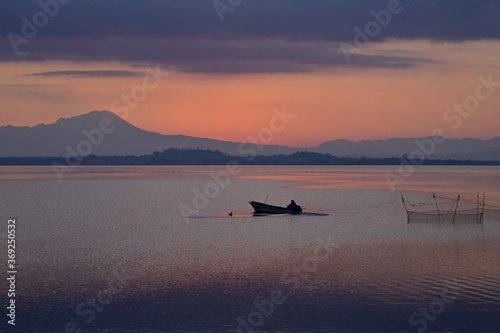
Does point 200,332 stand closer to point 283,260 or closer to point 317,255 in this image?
point 283,260

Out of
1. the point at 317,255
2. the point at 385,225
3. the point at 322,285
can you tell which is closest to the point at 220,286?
the point at 322,285

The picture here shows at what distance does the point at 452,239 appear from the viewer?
35.1m

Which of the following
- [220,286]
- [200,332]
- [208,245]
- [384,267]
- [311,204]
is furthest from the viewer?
[311,204]

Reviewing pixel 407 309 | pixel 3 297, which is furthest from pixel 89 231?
pixel 407 309

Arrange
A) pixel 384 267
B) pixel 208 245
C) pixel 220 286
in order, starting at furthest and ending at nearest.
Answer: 1. pixel 208 245
2. pixel 384 267
3. pixel 220 286

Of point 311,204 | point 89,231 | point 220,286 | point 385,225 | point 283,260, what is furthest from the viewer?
point 311,204

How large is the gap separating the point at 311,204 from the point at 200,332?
49.0m

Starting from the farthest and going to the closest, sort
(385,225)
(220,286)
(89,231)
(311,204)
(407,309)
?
(311,204)
(385,225)
(89,231)
(220,286)
(407,309)

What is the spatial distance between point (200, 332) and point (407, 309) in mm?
6988

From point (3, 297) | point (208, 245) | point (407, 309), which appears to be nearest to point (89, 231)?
point (208, 245)

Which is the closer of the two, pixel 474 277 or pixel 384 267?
pixel 474 277

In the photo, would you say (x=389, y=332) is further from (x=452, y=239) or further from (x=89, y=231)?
(x=89, y=231)

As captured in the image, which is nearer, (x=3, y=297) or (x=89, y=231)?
(x=3, y=297)

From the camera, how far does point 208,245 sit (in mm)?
33125
